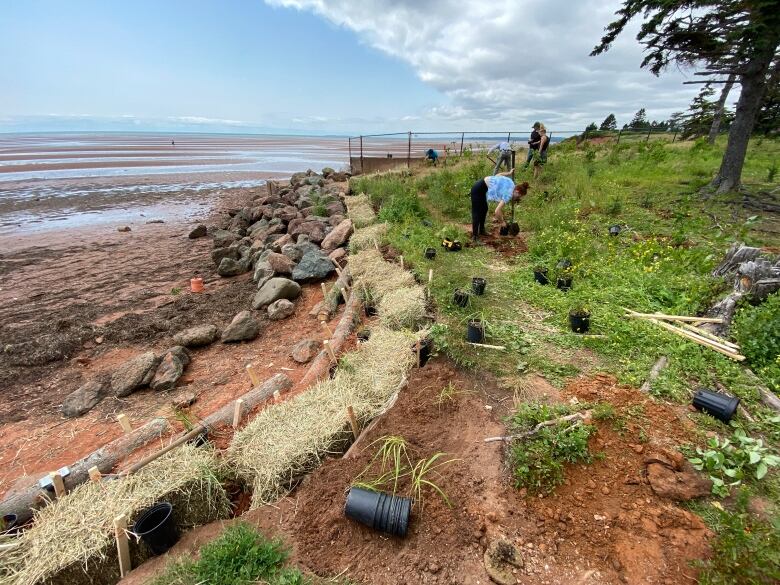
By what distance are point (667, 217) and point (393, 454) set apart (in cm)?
859

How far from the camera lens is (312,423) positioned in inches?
131

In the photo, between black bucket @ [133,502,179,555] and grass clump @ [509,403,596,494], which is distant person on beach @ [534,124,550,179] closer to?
grass clump @ [509,403,596,494]

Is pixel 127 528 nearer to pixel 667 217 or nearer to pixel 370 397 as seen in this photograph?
pixel 370 397

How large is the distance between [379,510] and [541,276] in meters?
4.56

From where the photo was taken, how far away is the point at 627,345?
160 inches

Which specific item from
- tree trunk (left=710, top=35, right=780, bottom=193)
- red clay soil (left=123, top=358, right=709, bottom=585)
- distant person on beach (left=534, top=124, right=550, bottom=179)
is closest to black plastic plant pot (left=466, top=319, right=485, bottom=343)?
red clay soil (left=123, top=358, right=709, bottom=585)

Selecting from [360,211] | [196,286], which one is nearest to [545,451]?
[196,286]

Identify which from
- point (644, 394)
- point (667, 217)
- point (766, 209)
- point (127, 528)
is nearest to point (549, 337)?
point (644, 394)

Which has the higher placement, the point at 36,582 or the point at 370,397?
the point at 370,397

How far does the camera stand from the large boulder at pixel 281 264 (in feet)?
26.5

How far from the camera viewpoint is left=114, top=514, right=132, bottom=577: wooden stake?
2462 mm

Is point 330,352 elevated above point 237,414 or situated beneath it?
elevated above

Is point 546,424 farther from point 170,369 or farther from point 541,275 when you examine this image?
point 170,369

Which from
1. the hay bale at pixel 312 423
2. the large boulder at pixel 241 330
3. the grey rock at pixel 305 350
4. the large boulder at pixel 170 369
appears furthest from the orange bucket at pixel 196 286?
the hay bale at pixel 312 423
